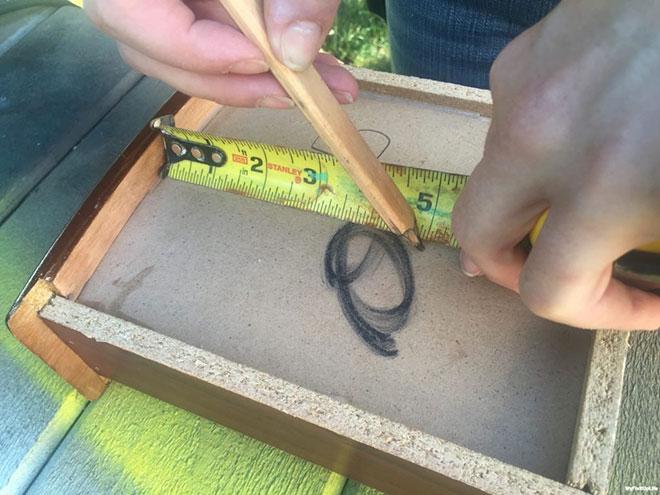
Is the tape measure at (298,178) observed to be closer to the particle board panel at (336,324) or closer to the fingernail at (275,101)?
the particle board panel at (336,324)

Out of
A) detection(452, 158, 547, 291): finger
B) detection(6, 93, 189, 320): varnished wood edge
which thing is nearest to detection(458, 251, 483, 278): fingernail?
detection(452, 158, 547, 291): finger

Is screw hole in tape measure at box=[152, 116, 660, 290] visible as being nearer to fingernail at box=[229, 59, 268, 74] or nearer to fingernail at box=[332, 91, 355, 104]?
fingernail at box=[332, 91, 355, 104]

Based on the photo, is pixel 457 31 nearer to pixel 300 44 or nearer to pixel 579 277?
pixel 300 44

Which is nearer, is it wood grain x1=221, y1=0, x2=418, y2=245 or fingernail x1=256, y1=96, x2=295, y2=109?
wood grain x1=221, y1=0, x2=418, y2=245

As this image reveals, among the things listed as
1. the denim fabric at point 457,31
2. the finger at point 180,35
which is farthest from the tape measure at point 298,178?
the denim fabric at point 457,31

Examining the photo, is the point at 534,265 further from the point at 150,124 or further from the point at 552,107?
the point at 150,124

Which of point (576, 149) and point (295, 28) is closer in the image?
point (576, 149)

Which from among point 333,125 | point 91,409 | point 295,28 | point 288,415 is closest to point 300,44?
point 295,28
